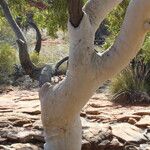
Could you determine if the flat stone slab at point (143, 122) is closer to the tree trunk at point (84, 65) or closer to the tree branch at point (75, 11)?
the tree trunk at point (84, 65)

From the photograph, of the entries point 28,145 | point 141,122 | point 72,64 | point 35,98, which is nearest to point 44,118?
point 72,64

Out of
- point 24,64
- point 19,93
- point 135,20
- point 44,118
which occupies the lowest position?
point 19,93

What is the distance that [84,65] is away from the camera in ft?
20.2

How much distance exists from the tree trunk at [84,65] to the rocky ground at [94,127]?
1.79 meters

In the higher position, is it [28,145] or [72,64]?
[72,64]

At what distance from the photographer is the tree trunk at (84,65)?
5.97 meters

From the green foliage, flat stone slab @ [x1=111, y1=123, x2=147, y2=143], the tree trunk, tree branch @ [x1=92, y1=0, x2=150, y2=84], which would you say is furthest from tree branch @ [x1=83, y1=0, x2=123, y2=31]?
the green foliage

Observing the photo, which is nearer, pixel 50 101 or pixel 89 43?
pixel 89 43

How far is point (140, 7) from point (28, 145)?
3668mm

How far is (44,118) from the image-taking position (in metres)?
6.83

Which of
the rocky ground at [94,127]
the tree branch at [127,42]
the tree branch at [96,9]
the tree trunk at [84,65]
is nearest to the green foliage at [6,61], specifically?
the rocky ground at [94,127]

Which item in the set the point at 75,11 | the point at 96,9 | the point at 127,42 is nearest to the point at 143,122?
the point at 96,9

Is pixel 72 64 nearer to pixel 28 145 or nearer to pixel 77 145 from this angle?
pixel 77 145

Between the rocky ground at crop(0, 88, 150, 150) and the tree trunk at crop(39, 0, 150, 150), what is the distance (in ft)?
5.86
